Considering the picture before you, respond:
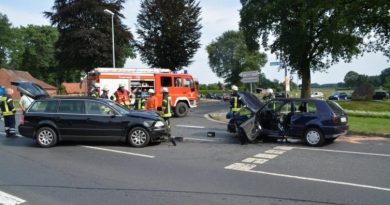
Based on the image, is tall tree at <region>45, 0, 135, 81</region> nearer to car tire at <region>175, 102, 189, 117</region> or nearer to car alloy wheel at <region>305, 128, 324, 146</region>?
car tire at <region>175, 102, 189, 117</region>

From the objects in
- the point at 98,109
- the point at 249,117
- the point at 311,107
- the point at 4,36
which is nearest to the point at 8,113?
the point at 98,109

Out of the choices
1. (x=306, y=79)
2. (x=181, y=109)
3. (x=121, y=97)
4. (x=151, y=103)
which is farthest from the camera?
(x=306, y=79)

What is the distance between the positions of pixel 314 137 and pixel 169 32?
99.4 ft

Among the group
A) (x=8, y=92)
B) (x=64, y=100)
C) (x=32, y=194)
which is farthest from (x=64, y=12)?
(x=32, y=194)

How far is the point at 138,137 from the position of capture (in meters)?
12.2

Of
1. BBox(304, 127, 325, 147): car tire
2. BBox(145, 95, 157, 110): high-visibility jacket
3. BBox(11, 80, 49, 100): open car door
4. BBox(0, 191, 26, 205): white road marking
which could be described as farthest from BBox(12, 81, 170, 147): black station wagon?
BBox(145, 95, 157, 110): high-visibility jacket

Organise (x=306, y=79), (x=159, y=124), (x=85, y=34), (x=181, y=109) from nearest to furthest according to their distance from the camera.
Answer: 1. (x=159, y=124)
2. (x=181, y=109)
3. (x=306, y=79)
4. (x=85, y=34)

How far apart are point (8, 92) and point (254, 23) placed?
91.5 feet

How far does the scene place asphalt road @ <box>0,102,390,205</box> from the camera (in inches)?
268

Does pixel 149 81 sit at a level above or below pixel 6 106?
above

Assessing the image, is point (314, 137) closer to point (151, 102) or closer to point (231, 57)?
point (151, 102)

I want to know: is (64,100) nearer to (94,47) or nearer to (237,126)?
(237,126)

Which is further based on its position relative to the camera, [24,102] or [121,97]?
[121,97]

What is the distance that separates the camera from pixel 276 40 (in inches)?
1544
